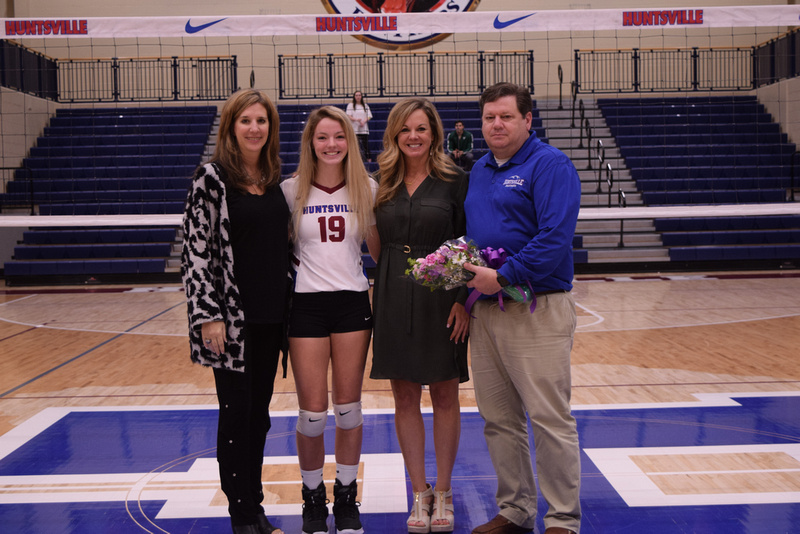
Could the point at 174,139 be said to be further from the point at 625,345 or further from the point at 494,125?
the point at 494,125

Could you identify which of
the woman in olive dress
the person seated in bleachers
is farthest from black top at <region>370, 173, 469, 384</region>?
the person seated in bleachers

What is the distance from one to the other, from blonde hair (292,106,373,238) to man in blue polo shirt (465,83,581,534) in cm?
37

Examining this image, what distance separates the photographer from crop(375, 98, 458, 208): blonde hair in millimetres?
2545

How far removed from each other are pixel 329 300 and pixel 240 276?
0.31 meters

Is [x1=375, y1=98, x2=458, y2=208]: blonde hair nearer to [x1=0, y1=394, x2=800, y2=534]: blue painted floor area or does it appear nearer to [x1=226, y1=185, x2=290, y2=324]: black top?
[x1=226, y1=185, x2=290, y2=324]: black top

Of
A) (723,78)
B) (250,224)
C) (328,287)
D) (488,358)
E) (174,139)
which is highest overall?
(723,78)

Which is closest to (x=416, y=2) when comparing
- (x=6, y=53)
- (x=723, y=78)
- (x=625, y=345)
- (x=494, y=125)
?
(x=723, y=78)

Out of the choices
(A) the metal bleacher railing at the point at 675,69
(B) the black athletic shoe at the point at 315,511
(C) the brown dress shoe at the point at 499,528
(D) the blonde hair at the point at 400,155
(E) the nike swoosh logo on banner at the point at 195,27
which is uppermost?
(A) the metal bleacher railing at the point at 675,69

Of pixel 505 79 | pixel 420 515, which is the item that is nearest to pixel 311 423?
pixel 420 515

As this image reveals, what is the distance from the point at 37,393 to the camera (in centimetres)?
445

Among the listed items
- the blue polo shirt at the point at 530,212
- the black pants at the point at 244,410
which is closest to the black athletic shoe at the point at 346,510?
the black pants at the point at 244,410

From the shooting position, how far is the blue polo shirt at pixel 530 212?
228 centimetres

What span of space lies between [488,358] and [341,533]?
2.60 feet

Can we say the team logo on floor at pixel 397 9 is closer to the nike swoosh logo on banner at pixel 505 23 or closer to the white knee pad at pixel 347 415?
the nike swoosh logo on banner at pixel 505 23
